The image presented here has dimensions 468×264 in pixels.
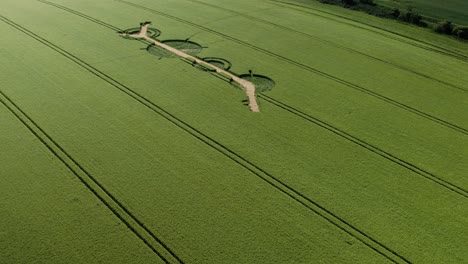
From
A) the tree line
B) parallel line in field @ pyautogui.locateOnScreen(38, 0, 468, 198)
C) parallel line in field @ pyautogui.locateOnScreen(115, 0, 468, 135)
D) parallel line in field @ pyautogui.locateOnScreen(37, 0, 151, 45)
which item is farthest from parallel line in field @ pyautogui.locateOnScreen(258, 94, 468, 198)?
the tree line

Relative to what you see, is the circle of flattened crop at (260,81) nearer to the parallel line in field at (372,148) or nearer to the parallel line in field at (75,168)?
the parallel line in field at (372,148)

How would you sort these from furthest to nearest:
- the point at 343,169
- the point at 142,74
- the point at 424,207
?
the point at 142,74 → the point at 343,169 → the point at 424,207

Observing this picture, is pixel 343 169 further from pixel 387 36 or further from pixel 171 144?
pixel 387 36

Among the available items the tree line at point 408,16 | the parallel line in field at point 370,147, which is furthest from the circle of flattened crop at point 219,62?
the tree line at point 408,16

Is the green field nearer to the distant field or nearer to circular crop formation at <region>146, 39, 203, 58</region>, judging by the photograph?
circular crop formation at <region>146, 39, 203, 58</region>

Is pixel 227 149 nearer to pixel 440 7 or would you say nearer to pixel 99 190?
pixel 99 190

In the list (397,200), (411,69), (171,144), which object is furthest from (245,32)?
(397,200)
